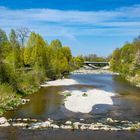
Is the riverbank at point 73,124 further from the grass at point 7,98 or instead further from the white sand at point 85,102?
the white sand at point 85,102

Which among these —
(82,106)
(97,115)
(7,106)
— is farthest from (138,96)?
(7,106)

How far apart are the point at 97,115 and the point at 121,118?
3.51m

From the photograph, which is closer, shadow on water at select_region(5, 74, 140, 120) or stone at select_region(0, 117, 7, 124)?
stone at select_region(0, 117, 7, 124)

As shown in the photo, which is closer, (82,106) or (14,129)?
(14,129)

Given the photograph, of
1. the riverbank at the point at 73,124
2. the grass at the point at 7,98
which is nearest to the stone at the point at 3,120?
the riverbank at the point at 73,124

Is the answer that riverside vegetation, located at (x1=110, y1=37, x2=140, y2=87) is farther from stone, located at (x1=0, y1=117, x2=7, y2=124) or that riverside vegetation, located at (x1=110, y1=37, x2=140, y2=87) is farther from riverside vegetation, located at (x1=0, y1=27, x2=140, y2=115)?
stone, located at (x1=0, y1=117, x2=7, y2=124)

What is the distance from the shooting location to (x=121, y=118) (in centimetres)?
4519

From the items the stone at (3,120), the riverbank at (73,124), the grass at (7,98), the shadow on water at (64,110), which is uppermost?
the grass at (7,98)

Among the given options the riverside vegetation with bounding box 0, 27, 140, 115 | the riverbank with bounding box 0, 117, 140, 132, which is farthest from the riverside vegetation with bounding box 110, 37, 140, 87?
the riverbank with bounding box 0, 117, 140, 132

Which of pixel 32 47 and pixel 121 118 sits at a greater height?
pixel 32 47

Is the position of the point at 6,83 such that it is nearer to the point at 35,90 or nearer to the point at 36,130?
the point at 35,90

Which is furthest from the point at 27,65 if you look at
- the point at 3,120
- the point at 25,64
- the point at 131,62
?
the point at 3,120

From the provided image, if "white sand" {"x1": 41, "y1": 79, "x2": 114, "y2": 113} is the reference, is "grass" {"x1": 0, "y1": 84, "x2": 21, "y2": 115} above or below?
above

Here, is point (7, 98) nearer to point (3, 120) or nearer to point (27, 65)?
point (3, 120)
